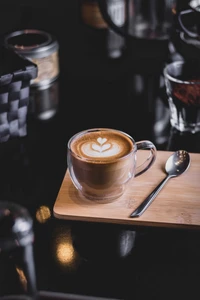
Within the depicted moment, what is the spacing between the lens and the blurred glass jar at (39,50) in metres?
1.20

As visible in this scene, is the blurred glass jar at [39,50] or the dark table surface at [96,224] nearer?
the dark table surface at [96,224]

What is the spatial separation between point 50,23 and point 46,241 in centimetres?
87

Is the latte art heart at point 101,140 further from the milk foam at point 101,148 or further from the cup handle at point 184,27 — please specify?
the cup handle at point 184,27

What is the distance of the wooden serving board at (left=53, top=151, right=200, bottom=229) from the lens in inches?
34.8

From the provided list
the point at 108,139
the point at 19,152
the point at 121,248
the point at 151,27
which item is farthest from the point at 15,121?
the point at 151,27

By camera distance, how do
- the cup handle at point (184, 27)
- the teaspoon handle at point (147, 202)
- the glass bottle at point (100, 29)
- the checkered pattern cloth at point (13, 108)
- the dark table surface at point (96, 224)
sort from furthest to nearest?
the glass bottle at point (100, 29)
the cup handle at point (184, 27)
the checkered pattern cloth at point (13, 108)
the teaspoon handle at point (147, 202)
the dark table surface at point (96, 224)

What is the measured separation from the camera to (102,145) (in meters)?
0.94

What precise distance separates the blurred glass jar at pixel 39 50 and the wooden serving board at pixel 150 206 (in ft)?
1.04

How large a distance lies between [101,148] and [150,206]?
0.38ft

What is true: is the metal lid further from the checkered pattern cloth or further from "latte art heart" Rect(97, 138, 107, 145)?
"latte art heart" Rect(97, 138, 107, 145)

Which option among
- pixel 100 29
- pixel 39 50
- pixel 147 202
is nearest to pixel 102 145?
pixel 147 202

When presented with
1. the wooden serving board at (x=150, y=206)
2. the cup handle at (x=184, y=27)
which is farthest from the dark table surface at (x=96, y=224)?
the cup handle at (x=184, y=27)

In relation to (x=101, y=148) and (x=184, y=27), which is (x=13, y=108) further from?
(x=184, y=27)

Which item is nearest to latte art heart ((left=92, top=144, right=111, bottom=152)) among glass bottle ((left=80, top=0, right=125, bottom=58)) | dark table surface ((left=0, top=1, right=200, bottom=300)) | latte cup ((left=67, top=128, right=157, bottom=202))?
latte cup ((left=67, top=128, right=157, bottom=202))
